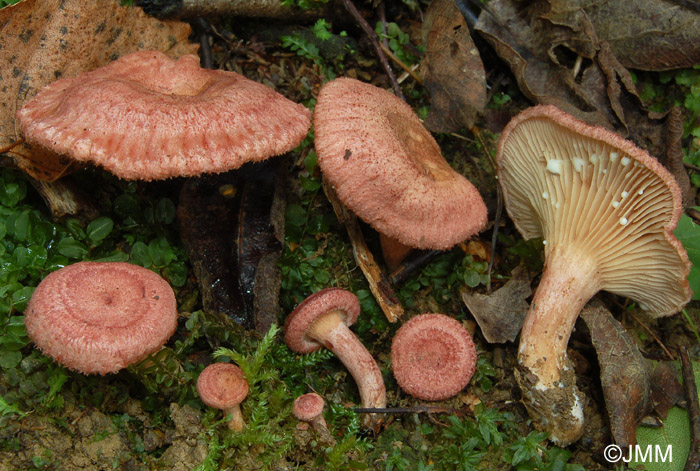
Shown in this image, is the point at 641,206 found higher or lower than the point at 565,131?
lower

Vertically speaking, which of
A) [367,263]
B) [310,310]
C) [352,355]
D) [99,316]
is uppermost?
[99,316]

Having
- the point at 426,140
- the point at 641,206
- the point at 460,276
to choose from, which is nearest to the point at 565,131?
the point at 641,206

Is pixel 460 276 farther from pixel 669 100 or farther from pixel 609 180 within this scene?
pixel 669 100

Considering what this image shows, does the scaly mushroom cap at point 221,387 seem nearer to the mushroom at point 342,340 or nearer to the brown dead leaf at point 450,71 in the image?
the mushroom at point 342,340

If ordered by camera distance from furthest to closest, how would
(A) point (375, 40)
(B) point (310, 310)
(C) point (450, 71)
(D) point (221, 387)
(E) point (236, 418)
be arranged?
(A) point (375, 40)
(C) point (450, 71)
(B) point (310, 310)
(E) point (236, 418)
(D) point (221, 387)

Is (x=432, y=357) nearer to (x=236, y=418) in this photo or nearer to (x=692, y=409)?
(x=236, y=418)

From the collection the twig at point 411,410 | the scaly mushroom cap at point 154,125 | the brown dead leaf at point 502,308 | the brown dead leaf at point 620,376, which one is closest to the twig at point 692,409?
the brown dead leaf at point 620,376

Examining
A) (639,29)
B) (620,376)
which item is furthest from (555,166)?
(639,29)
